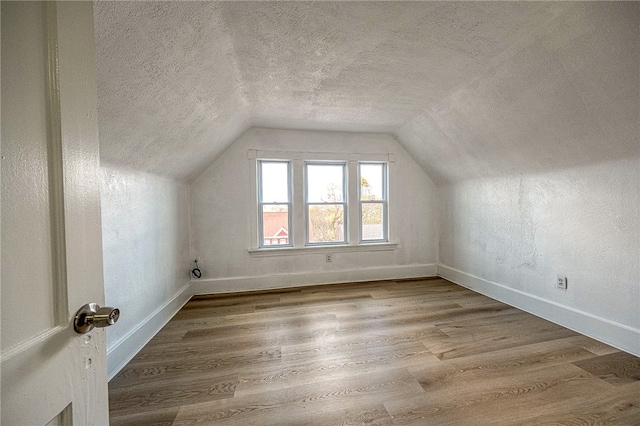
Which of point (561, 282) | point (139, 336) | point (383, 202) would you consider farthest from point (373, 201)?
point (139, 336)

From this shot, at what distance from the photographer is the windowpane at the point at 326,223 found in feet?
11.3

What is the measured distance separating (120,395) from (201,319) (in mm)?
987

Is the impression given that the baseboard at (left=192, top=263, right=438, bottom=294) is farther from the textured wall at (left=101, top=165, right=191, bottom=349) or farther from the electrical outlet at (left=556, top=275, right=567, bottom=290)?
the electrical outlet at (left=556, top=275, right=567, bottom=290)

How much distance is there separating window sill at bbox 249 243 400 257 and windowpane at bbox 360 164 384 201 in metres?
0.71

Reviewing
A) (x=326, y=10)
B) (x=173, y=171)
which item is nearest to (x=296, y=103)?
(x=326, y=10)

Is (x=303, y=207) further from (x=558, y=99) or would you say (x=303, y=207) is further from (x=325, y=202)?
(x=558, y=99)

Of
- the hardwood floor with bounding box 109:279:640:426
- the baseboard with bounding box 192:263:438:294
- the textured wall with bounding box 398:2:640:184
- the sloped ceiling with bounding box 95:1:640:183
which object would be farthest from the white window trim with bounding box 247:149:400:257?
the textured wall with bounding box 398:2:640:184

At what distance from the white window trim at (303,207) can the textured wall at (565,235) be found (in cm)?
110

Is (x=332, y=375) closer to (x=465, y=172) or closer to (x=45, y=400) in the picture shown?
(x=45, y=400)

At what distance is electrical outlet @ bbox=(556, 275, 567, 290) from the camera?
2.18 metres

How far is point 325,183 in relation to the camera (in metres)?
3.48

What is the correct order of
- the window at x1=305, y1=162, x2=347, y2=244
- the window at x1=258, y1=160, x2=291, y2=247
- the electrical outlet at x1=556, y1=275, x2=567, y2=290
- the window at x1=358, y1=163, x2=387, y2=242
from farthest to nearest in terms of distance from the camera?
the window at x1=358, y1=163, x2=387, y2=242 → the window at x1=305, y1=162, x2=347, y2=244 → the window at x1=258, y1=160, x2=291, y2=247 → the electrical outlet at x1=556, y1=275, x2=567, y2=290

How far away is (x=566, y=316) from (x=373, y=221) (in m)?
2.19

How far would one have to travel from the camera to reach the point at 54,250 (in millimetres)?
488
